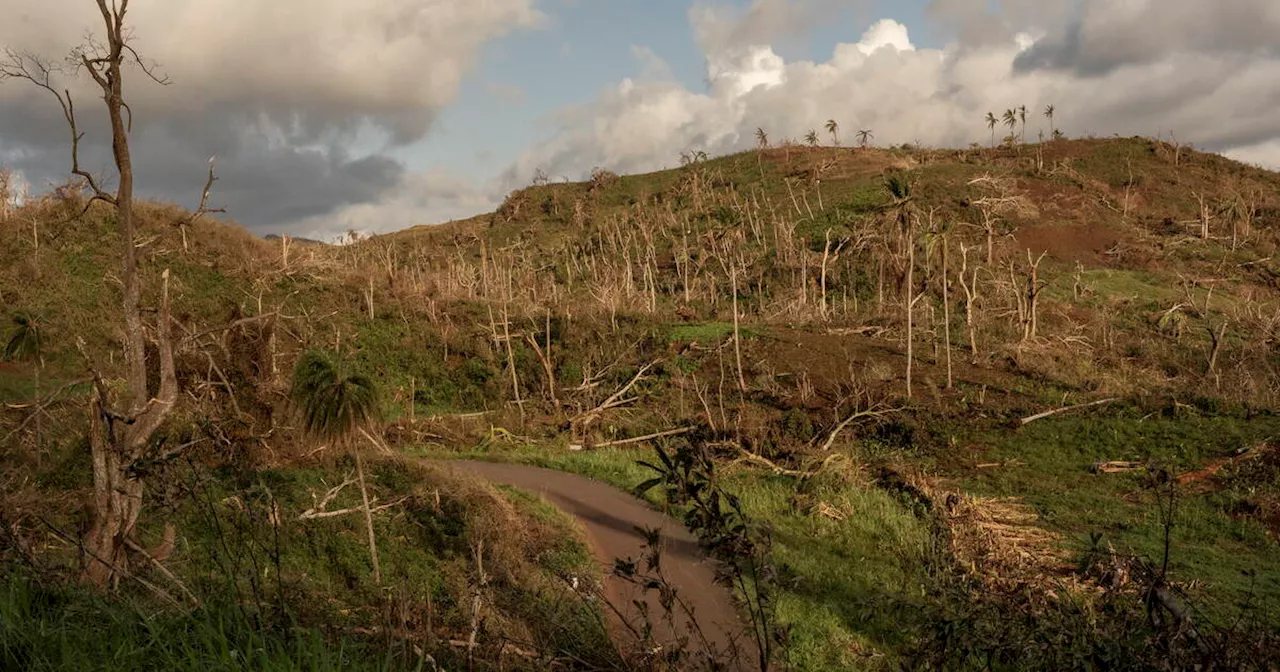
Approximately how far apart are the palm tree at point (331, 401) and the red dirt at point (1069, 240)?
4774 centimetres

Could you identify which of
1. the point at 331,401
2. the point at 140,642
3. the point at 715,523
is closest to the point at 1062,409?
the point at 331,401

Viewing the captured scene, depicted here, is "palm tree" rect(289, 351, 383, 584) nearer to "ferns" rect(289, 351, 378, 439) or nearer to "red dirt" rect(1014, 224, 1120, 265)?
"ferns" rect(289, 351, 378, 439)

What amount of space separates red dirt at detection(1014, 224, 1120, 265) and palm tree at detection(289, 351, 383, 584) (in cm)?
4774

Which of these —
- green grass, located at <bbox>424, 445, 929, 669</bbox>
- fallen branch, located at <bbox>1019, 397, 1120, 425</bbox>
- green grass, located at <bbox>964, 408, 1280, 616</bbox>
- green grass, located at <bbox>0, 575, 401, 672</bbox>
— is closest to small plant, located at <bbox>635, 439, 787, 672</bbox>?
green grass, located at <bbox>0, 575, 401, 672</bbox>

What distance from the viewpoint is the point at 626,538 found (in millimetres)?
16922

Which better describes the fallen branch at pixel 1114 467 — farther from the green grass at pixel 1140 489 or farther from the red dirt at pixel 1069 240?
the red dirt at pixel 1069 240

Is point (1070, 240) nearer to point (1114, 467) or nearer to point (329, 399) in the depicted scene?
point (1114, 467)

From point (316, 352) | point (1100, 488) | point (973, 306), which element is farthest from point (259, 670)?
point (973, 306)

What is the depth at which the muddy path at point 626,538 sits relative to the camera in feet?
42.2

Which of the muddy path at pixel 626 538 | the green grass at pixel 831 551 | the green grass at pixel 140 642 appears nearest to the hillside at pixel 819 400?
the green grass at pixel 831 551

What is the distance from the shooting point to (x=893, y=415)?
24.8 meters

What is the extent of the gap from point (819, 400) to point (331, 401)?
18.3 metres

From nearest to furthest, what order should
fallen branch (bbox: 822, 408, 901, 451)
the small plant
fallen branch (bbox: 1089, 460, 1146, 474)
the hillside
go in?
the small plant < the hillside < fallen branch (bbox: 1089, 460, 1146, 474) < fallen branch (bbox: 822, 408, 901, 451)

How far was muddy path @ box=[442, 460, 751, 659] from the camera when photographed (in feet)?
42.2
